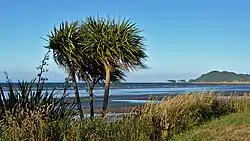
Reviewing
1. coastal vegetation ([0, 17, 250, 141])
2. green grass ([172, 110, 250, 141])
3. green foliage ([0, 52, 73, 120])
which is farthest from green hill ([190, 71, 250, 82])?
green foliage ([0, 52, 73, 120])

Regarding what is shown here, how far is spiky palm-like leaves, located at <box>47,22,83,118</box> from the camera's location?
48.8ft

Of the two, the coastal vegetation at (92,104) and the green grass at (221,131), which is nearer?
the coastal vegetation at (92,104)

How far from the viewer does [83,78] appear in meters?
Result: 15.7

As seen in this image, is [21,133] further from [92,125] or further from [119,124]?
[119,124]

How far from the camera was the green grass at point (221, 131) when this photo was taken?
1109cm

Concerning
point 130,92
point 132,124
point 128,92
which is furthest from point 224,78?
point 132,124

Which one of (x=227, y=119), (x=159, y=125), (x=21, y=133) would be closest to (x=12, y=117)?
(x=21, y=133)

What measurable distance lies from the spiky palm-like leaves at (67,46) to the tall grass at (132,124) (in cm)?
319

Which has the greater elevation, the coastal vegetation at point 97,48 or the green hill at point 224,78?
the green hill at point 224,78

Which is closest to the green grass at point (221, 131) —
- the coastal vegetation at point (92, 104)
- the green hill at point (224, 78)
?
the coastal vegetation at point (92, 104)

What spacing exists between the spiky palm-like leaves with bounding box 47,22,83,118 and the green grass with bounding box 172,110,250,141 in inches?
168

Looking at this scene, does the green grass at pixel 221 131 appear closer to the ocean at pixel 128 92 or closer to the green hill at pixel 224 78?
the ocean at pixel 128 92

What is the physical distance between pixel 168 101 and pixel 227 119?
186 centimetres

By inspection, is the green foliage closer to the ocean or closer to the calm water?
the ocean
